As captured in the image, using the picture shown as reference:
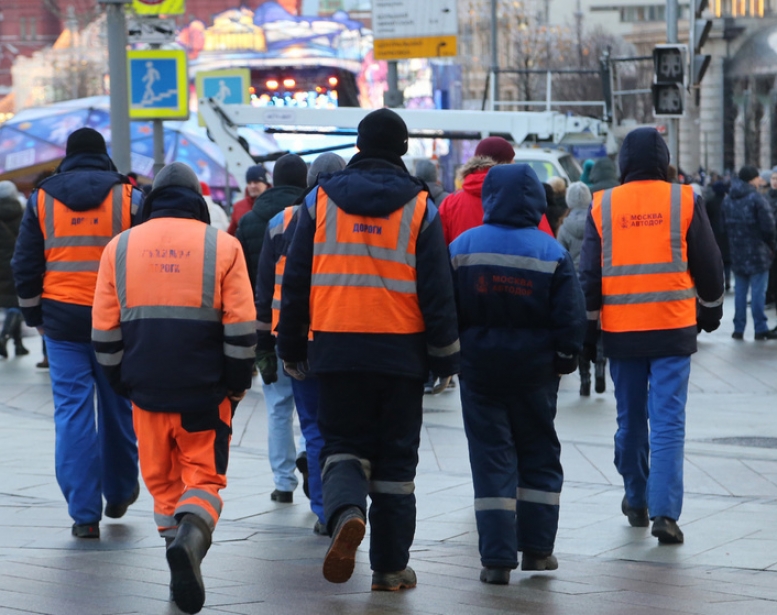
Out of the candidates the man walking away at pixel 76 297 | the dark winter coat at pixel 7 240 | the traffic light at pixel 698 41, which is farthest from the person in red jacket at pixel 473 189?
Result: the traffic light at pixel 698 41

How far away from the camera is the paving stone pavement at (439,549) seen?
5941 mm

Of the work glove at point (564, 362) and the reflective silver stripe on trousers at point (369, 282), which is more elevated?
the reflective silver stripe on trousers at point (369, 282)

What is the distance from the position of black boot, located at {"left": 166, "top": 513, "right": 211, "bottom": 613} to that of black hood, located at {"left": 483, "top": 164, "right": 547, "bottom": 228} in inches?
75.9

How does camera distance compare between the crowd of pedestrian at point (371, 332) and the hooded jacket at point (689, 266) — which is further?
the hooded jacket at point (689, 266)

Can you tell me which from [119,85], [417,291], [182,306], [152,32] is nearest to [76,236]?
[182,306]

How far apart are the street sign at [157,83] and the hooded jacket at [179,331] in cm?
733

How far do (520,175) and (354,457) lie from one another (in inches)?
57.8

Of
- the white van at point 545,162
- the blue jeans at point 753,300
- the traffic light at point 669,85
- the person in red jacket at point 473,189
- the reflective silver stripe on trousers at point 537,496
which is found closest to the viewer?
the reflective silver stripe on trousers at point 537,496

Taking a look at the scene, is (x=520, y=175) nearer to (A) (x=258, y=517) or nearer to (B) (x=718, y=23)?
(A) (x=258, y=517)

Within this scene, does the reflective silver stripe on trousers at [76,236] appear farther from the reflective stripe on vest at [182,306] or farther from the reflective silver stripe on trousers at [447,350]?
the reflective silver stripe on trousers at [447,350]

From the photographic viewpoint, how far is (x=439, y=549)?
718 cm

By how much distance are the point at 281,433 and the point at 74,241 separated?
5.74 feet

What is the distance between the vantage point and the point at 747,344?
1700 cm

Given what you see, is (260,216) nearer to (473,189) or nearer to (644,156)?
(473,189)
